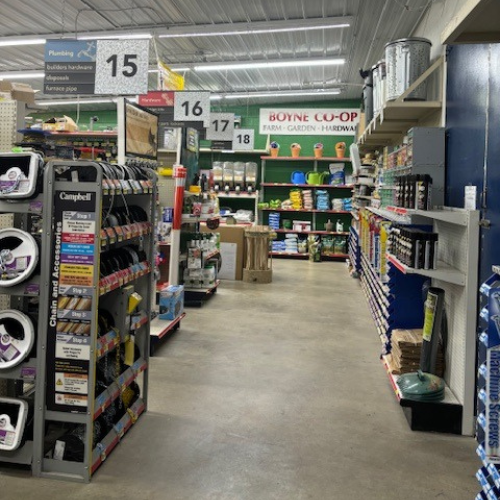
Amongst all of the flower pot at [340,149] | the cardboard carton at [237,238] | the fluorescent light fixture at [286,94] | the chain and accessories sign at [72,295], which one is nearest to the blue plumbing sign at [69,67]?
the cardboard carton at [237,238]

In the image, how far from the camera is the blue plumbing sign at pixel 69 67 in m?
7.14

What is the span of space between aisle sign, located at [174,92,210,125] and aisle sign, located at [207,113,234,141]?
2.22 meters

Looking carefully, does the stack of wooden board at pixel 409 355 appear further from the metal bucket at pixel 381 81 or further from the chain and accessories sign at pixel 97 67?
the chain and accessories sign at pixel 97 67

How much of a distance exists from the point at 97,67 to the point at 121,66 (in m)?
0.35

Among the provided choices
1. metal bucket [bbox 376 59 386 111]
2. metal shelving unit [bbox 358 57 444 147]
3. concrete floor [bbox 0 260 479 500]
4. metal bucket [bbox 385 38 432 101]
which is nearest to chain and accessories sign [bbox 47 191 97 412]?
concrete floor [bbox 0 260 479 500]

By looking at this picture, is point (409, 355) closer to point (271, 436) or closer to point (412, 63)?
point (271, 436)

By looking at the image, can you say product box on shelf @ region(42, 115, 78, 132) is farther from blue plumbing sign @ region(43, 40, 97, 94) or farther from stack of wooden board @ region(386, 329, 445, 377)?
stack of wooden board @ region(386, 329, 445, 377)

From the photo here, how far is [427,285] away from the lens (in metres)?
4.35

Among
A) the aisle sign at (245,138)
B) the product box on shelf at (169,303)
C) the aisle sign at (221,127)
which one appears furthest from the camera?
the aisle sign at (245,138)

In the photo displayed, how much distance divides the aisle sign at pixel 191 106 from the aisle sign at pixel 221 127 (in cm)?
222

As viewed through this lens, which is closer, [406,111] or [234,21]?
[406,111]

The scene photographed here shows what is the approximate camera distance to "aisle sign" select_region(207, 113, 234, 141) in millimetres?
10781

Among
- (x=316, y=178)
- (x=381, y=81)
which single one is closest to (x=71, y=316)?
(x=381, y=81)

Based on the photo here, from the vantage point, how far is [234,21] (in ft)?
26.7
